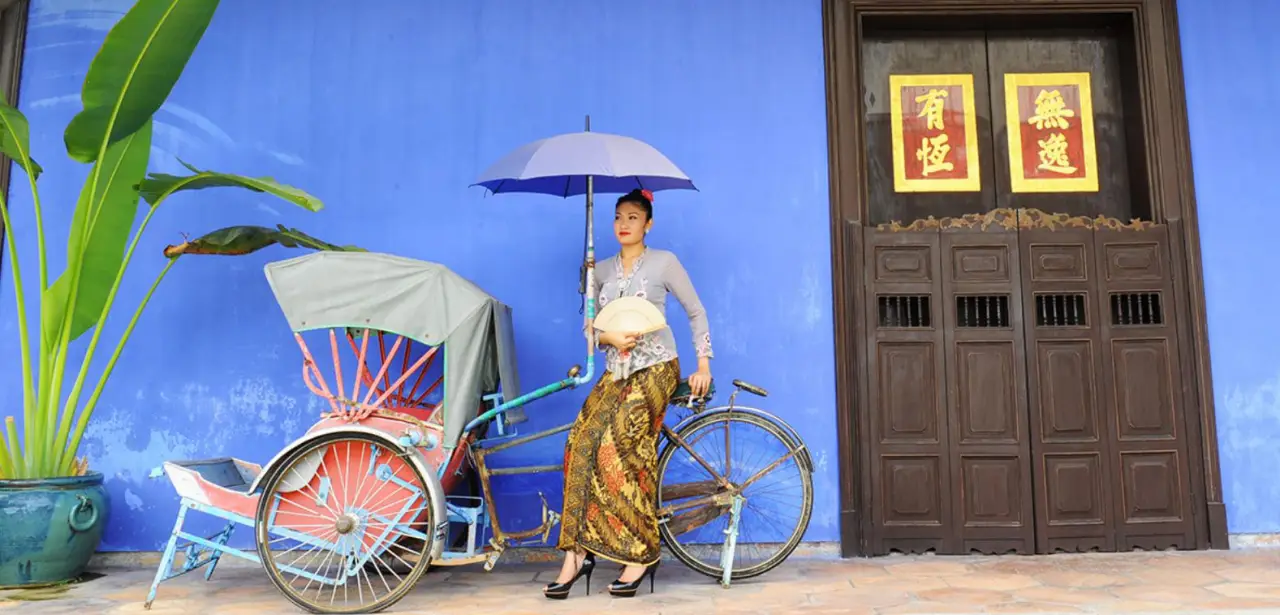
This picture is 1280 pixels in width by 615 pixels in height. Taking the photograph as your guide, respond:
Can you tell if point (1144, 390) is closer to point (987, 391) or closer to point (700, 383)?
point (987, 391)

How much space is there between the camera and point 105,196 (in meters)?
4.02

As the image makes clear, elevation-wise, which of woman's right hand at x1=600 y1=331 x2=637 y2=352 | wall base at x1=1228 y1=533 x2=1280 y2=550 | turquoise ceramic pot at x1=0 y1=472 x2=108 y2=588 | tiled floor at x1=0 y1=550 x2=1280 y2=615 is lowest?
tiled floor at x1=0 y1=550 x2=1280 y2=615

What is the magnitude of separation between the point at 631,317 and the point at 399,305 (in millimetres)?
955

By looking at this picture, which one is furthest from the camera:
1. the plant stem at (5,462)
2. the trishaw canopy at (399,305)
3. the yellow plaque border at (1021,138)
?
the yellow plaque border at (1021,138)

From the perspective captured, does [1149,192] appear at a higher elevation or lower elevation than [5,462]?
higher

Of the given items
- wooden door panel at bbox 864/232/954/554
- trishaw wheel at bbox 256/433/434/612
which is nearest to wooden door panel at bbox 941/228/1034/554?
wooden door panel at bbox 864/232/954/554

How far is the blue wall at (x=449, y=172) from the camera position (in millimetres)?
4590

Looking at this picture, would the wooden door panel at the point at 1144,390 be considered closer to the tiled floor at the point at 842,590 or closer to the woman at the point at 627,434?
the tiled floor at the point at 842,590

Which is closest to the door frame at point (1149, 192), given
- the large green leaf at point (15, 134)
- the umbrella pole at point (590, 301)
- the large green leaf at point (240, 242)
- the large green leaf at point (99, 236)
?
the umbrella pole at point (590, 301)


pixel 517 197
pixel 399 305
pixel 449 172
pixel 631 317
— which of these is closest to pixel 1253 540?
pixel 631 317

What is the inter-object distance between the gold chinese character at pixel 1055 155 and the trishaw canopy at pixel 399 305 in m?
3.49

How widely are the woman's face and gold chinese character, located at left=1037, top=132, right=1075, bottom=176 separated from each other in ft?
9.00

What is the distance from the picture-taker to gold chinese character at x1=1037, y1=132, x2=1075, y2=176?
5082mm

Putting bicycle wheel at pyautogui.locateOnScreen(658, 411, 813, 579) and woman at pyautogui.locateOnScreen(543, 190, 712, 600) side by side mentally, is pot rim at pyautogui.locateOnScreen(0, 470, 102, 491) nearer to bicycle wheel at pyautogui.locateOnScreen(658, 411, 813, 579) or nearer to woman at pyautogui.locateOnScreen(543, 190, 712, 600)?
woman at pyautogui.locateOnScreen(543, 190, 712, 600)
